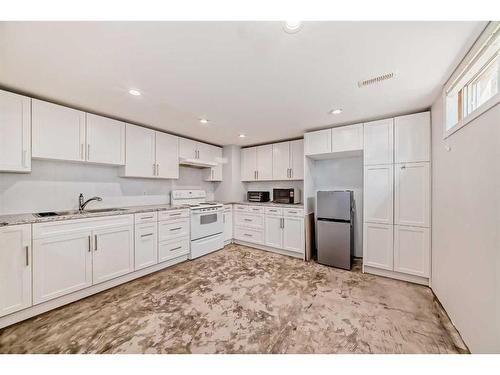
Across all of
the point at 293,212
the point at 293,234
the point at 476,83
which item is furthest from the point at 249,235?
the point at 476,83

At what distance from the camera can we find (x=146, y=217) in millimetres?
2791

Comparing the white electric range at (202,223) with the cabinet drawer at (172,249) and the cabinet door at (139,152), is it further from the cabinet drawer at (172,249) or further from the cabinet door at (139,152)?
the cabinet door at (139,152)

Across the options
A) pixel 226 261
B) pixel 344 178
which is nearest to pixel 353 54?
pixel 344 178

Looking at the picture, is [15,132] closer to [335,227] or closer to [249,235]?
[249,235]

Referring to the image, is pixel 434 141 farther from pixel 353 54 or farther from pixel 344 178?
pixel 353 54

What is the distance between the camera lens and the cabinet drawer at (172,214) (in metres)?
2.98

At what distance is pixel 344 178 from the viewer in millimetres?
3529

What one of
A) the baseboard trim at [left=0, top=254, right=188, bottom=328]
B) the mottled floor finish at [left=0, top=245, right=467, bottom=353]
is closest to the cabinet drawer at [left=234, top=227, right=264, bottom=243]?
the mottled floor finish at [left=0, top=245, right=467, bottom=353]

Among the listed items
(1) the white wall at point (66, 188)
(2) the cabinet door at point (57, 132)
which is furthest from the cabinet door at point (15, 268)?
(2) the cabinet door at point (57, 132)

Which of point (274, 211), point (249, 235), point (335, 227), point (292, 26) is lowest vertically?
point (249, 235)

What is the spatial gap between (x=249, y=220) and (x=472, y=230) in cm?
315

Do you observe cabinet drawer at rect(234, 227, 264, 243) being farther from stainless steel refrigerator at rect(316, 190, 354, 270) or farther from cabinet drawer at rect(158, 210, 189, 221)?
cabinet drawer at rect(158, 210, 189, 221)

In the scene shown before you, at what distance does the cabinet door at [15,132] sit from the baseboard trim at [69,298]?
1.41 meters

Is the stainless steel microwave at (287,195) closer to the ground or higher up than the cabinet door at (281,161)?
closer to the ground
